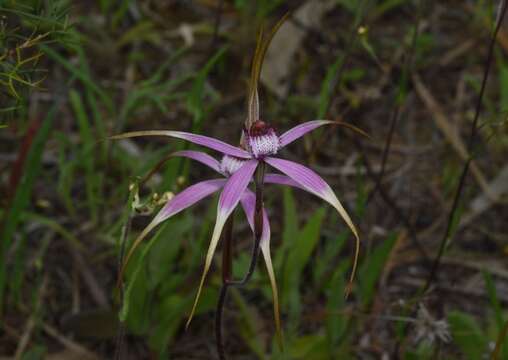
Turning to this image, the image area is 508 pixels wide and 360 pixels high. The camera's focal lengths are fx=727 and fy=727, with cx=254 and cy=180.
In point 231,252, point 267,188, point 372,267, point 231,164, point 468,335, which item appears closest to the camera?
point 231,164

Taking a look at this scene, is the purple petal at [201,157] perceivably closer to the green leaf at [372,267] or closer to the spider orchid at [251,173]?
the spider orchid at [251,173]

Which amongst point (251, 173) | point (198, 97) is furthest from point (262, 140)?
point (198, 97)

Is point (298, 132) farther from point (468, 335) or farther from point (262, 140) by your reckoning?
point (468, 335)

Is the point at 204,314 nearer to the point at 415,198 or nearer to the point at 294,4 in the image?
the point at 415,198

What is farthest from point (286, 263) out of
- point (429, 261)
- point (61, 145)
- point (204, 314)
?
point (61, 145)

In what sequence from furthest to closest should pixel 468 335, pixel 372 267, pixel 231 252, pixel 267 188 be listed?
pixel 267 188 → pixel 372 267 → pixel 468 335 → pixel 231 252

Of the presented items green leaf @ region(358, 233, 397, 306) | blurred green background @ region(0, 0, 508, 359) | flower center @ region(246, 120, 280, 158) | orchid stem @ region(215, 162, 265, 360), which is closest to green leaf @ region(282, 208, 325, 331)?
blurred green background @ region(0, 0, 508, 359)

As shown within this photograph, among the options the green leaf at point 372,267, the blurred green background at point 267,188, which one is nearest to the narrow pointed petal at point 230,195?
the blurred green background at point 267,188
